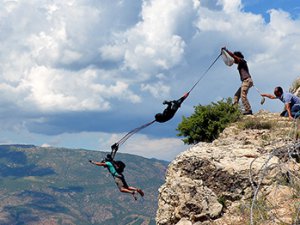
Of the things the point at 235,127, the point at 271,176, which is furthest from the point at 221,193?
the point at 235,127

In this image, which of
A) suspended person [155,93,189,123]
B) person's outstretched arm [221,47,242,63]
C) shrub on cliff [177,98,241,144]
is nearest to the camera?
suspended person [155,93,189,123]

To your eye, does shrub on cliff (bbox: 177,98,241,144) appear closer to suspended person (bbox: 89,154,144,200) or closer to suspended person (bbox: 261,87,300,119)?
suspended person (bbox: 261,87,300,119)

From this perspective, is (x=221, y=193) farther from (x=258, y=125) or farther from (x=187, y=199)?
(x=258, y=125)

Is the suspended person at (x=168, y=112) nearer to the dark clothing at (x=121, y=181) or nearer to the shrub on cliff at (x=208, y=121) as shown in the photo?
the dark clothing at (x=121, y=181)

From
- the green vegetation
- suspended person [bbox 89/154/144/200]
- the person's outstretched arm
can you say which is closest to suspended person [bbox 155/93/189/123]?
suspended person [bbox 89/154/144/200]

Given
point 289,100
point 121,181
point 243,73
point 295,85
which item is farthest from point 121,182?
point 295,85

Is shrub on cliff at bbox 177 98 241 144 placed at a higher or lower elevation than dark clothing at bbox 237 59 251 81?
lower

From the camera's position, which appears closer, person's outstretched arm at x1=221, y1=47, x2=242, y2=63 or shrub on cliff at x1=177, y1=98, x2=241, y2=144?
person's outstretched arm at x1=221, y1=47, x2=242, y2=63

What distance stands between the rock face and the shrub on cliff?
12.4 ft

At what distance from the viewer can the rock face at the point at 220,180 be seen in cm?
1666

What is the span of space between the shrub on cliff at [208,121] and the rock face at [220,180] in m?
3.78

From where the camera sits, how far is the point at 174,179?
62.8 feet

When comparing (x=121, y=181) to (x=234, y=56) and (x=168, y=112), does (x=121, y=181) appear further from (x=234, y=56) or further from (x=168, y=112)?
(x=234, y=56)

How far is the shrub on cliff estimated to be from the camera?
2478 cm
